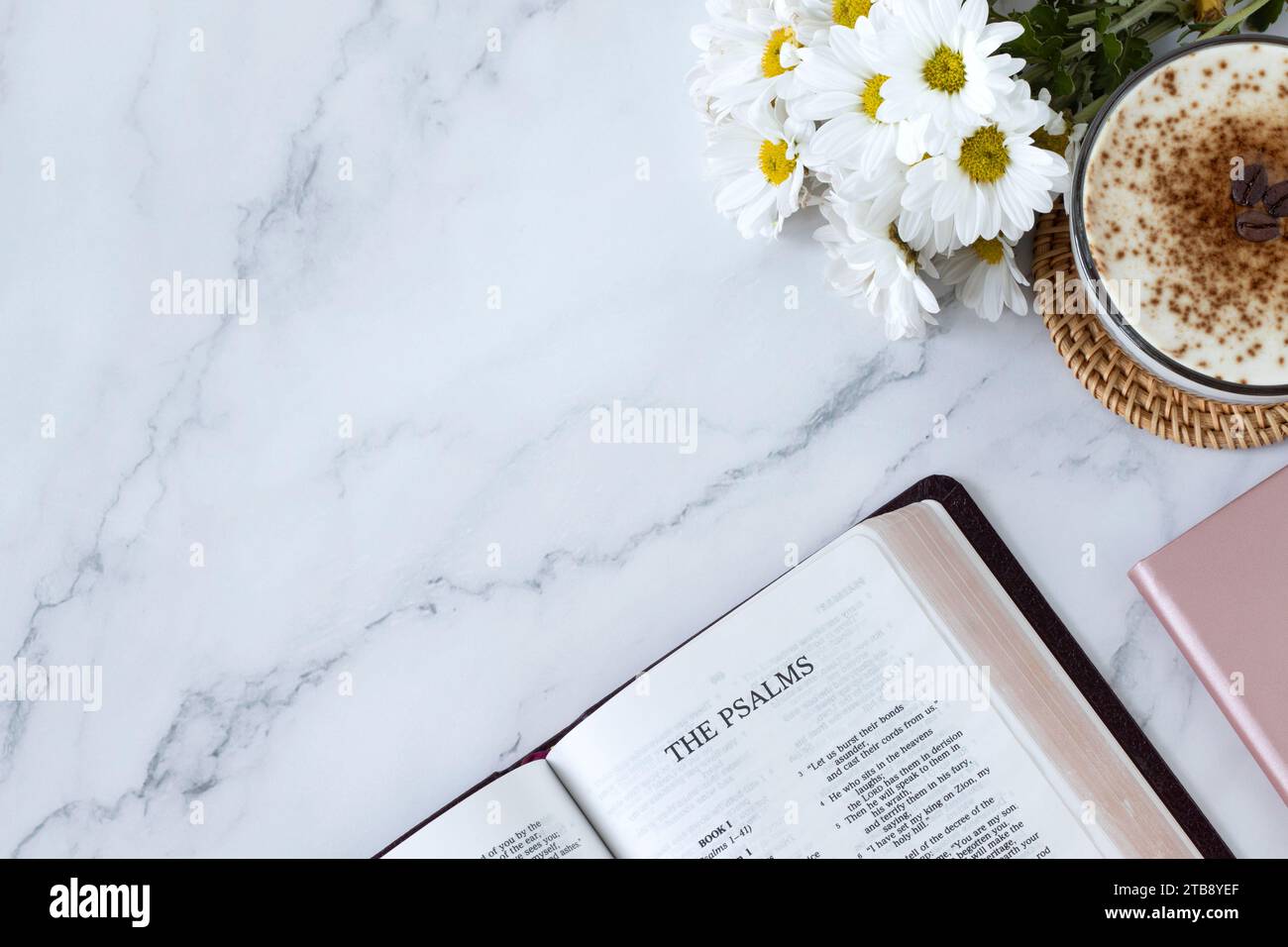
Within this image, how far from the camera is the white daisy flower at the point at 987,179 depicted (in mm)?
514

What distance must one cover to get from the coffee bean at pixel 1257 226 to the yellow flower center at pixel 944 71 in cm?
18

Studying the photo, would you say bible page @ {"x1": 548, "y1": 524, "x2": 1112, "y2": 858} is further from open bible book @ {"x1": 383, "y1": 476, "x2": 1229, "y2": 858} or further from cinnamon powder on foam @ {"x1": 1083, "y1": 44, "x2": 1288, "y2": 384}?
cinnamon powder on foam @ {"x1": 1083, "y1": 44, "x2": 1288, "y2": 384}

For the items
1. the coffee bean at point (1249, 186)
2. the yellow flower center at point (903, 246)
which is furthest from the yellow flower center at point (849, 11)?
the coffee bean at point (1249, 186)

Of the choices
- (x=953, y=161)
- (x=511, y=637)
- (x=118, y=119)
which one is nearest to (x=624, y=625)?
(x=511, y=637)

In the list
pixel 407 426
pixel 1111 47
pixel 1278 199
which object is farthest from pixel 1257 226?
pixel 407 426

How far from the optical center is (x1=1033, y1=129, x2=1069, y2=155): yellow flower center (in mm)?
561

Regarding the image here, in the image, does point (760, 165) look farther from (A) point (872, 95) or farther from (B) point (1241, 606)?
(B) point (1241, 606)

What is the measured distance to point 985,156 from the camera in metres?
0.53

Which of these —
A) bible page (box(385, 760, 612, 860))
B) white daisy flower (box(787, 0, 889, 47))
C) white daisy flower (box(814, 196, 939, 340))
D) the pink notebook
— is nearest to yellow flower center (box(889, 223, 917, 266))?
white daisy flower (box(814, 196, 939, 340))

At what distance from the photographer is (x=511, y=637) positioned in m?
0.66

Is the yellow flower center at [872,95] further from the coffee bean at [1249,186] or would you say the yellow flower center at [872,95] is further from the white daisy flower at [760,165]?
the coffee bean at [1249,186]

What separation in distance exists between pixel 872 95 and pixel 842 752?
0.35 meters

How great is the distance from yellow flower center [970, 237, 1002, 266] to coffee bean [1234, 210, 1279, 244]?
0.12 m

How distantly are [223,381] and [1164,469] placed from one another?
1.89 feet
